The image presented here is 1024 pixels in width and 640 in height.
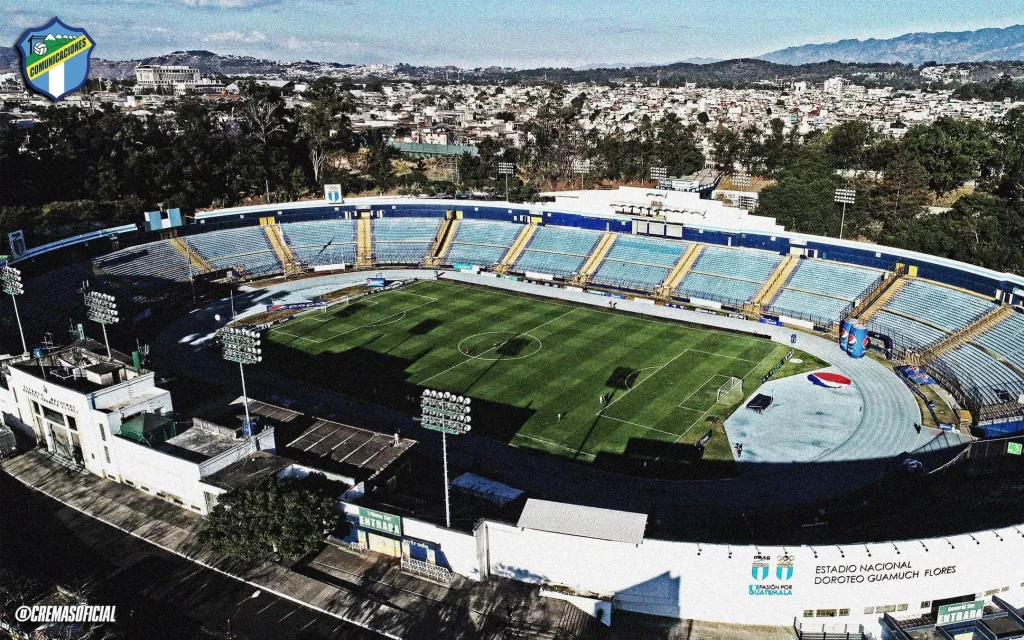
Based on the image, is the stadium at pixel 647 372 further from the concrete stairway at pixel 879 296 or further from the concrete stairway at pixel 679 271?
the concrete stairway at pixel 679 271

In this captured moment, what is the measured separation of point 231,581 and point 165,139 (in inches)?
3942

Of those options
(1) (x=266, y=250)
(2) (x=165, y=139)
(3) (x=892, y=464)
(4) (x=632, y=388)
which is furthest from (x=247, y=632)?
(2) (x=165, y=139)

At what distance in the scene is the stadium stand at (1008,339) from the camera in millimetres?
51875

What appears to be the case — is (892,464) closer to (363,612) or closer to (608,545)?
(608,545)

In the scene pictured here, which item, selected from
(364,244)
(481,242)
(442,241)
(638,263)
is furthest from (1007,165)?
(364,244)

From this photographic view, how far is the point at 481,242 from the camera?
8781 cm

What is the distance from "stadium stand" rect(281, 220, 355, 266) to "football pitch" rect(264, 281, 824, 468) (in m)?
14.2

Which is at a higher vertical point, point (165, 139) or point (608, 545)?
point (165, 139)

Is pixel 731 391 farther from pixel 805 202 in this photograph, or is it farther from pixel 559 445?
pixel 805 202

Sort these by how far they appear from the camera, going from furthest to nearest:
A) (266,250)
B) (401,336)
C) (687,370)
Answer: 1. (266,250)
2. (401,336)
3. (687,370)

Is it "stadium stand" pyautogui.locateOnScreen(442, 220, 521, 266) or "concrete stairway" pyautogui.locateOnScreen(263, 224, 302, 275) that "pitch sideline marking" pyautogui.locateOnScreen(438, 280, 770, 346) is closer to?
"stadium stand" pyautogui.locateOnScreen(442, 220, 521, 266)

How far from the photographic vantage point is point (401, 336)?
63469mm

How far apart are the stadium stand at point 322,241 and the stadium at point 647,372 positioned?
0.39 m

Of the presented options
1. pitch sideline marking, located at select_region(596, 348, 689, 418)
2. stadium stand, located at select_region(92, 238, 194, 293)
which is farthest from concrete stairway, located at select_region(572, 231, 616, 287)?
stadium stand, located at select_region(92, 238, 194, 293)
